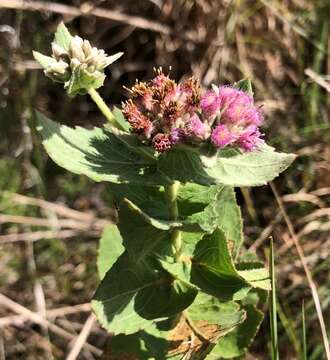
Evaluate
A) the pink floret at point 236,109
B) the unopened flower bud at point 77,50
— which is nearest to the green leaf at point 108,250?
the unopened flower bud at point 77,50

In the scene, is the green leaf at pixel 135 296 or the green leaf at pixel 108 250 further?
the green leaf at pixel 108 250

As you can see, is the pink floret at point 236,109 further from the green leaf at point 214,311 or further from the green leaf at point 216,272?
the green leaf at point 214,311

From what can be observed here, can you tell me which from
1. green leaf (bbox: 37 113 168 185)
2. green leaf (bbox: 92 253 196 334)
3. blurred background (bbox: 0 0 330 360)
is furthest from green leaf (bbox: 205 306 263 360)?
green leaf (bbox: 37 113 168 185)

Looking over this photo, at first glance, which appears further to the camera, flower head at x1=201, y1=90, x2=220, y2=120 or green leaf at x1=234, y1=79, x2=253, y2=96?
green leaf at x1=234, y1=79, x2=253, y2=96

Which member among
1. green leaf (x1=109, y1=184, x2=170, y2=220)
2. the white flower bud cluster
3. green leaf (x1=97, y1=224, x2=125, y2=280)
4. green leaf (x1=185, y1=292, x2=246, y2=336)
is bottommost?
green leaf (x1=185, y1=292, x2=246, y2=336)

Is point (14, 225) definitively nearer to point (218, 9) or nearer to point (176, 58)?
point (176, 58)

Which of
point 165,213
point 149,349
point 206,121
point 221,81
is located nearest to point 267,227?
point 221,81

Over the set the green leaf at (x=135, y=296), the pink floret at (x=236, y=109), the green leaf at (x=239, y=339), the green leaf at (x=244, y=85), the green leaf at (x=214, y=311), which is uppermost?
the green leaf at (x=244, y=85)

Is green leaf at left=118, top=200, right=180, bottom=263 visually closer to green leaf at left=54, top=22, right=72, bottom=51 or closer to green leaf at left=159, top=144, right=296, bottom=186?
green leaf at left=159, top=144, right=296, bottom=186
